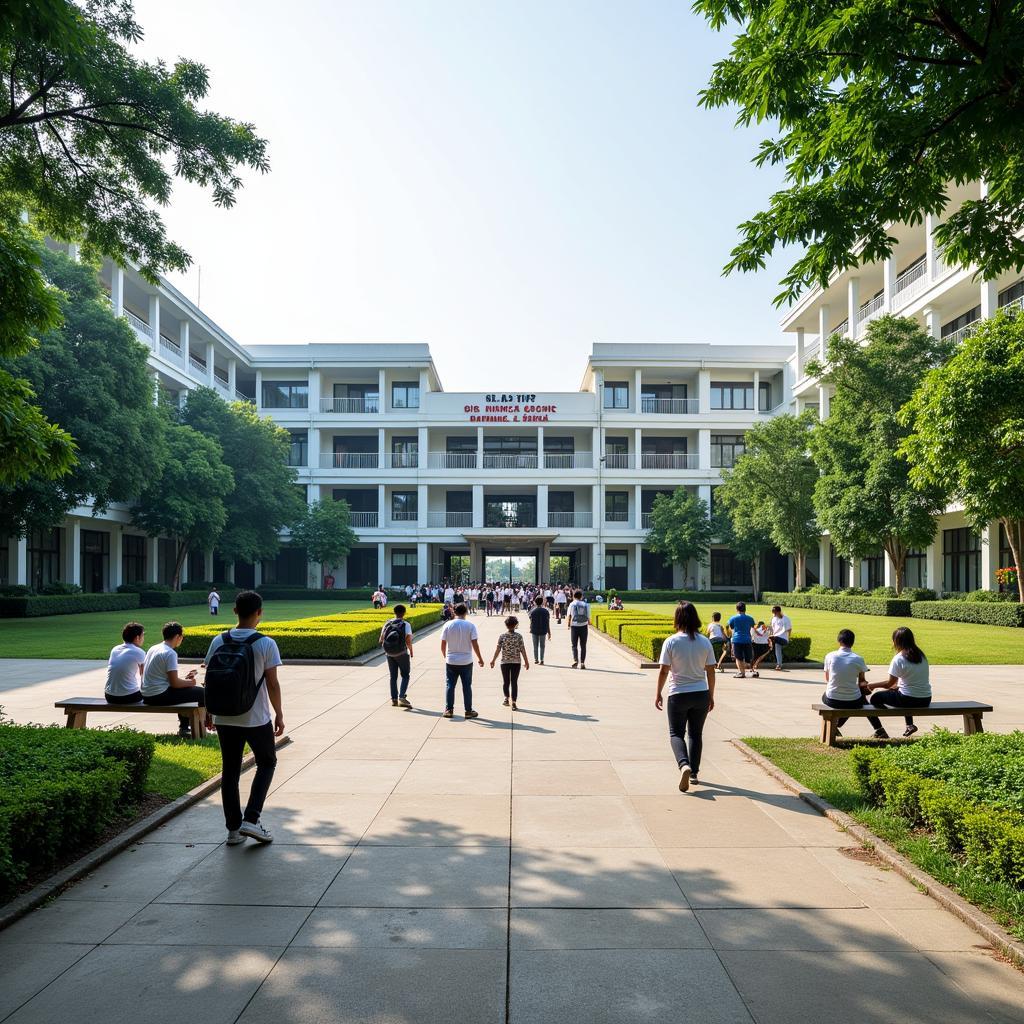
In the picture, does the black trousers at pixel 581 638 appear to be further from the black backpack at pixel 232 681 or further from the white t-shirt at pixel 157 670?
the black backpack at pixel 232 681

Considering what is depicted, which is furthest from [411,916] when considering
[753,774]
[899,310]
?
[899,310]

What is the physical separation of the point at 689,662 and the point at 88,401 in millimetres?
26615

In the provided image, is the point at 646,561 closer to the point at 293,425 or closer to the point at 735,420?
the point at 735,420

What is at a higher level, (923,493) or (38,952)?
(923,493)

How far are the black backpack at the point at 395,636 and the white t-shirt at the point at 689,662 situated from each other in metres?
5.02

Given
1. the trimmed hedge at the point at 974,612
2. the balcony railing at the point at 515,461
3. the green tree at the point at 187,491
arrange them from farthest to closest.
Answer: the balcony railing at the point at 515,461 → the green tree at the point at 187,491 → the trimmed hedge at the point at 974,612

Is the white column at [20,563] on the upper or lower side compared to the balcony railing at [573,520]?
lower

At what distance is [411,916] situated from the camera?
441cm

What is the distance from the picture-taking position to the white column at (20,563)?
32594 mm

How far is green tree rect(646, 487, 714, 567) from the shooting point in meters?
48.7

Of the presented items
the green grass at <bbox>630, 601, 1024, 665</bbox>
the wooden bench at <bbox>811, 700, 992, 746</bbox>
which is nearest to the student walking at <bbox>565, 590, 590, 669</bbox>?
the green grass at <bbox>630, 601, 1024, 665</bbox>

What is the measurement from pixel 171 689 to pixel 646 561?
1902 inches

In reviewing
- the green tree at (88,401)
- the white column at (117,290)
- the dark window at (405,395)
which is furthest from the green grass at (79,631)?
the dark window at (405,395)

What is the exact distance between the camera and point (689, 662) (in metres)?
6.98
